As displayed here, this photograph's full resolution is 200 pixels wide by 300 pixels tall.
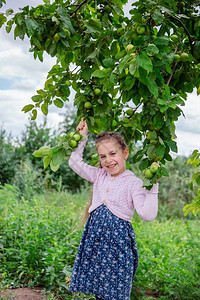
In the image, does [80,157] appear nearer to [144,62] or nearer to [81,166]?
[81,166]

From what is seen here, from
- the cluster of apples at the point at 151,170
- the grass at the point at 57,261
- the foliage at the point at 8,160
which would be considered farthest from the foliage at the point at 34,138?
the cluster of apples at the point at 151,170

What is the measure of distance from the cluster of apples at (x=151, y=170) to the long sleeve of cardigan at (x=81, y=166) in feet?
1.85

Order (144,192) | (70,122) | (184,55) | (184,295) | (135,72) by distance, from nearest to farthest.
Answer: (135,72) → (184,55) → (144,192) → (184,295) → (70,122)

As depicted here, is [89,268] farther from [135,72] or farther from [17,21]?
[17,21]

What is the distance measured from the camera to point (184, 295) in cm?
289

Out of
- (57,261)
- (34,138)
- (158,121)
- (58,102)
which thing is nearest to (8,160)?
(34,138)

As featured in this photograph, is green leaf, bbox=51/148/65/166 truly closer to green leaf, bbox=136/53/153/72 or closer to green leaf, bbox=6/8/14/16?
green leaf, bbox=136/53/153/72

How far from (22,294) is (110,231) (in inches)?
47.8

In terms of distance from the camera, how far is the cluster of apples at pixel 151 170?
157 cm

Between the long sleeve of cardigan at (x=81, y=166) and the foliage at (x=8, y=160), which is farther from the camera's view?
the foliage at (x=8, y=160)

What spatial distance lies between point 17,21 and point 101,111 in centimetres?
66

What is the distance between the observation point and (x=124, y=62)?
1.36 metres

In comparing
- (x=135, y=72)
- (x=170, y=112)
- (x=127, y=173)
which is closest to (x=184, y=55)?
(x=170, y=112)

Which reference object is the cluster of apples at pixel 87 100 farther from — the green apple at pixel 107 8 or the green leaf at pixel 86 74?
the green apple at pixel 107 8
